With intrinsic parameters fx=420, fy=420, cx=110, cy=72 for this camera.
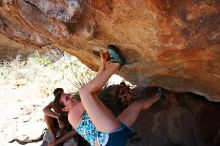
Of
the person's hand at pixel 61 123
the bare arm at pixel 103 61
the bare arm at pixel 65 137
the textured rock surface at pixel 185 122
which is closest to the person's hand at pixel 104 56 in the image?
Result: the bare arm at pixel 103 61

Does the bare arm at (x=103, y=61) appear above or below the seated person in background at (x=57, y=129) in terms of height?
above

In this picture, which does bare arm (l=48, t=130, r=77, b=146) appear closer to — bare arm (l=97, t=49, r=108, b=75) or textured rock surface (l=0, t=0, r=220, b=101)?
textured rock surface (l=0, t=0, r=220, b=101)

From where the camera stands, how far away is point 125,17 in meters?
3.67

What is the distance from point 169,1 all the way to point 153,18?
0.28 m

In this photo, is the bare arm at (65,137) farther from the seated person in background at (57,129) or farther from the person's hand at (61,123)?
the person's hand at (61,123)

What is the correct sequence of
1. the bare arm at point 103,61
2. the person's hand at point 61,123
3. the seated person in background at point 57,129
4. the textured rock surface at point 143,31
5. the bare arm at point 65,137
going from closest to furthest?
1. the textured rock surface at point 143,31
2. the bare arm at point 103,61
3. the person's hand at point 61,123
4. the seated person in background at point 57,129
5. the bare arm at point 65,137

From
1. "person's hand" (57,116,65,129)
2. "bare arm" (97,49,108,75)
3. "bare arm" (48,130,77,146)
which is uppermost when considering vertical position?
"bare arm" (97,49,108,75)

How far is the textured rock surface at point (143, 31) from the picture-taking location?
3.42 m

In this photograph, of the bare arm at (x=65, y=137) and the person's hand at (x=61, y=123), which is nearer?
the person's hand at (x=61, y=123)

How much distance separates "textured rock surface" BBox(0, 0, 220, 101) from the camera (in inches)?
135

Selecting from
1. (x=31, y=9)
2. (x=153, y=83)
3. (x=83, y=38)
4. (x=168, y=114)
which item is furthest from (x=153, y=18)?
(x=168, y=114)

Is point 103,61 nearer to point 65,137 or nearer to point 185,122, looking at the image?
point 185,122

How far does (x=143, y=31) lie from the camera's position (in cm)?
377

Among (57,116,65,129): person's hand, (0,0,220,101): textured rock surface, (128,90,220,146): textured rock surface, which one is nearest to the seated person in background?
(57,116,65,129): person's hand
